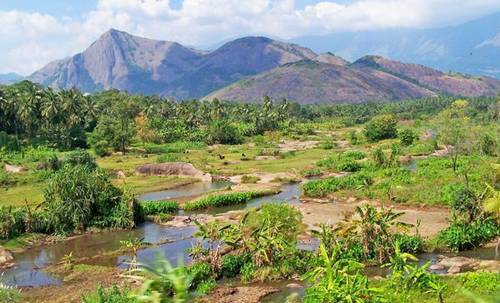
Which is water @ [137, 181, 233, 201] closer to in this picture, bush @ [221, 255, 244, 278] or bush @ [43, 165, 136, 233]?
bush @ [43, 165, 136, 233]

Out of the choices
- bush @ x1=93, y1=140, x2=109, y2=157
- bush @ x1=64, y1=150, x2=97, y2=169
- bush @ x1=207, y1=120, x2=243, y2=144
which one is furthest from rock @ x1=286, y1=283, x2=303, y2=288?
bush @ x1=207, y1=120, x2=243, y2=144

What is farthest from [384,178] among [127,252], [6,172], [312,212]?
[6,172]

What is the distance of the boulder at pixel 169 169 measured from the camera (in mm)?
93188

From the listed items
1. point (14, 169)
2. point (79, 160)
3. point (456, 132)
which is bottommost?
point (14, 169)

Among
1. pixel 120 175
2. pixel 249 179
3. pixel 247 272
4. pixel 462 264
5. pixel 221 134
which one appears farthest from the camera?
pixel 221 134

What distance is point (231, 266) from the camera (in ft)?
136

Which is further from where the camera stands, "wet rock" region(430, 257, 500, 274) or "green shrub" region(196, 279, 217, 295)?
"green shrub" region(196, 279, 217, 295)

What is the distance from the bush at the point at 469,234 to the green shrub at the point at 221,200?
3109 centimetres

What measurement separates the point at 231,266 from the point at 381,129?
9503cm

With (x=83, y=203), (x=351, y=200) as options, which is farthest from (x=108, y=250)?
(x=351, y=200)

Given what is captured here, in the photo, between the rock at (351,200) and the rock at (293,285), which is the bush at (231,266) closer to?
the rock at (293,285)

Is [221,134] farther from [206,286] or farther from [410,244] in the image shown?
[206,286]

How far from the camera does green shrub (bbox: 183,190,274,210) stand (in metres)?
68.5

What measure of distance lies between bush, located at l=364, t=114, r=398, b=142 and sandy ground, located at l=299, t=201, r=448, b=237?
68019 millimetres
